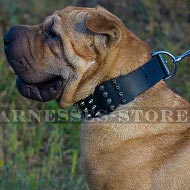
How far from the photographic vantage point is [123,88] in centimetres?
406

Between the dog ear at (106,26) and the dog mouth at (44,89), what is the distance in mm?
424

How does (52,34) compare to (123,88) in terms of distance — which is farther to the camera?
(52,34)

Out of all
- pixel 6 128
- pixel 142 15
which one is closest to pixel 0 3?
pixel 142 15

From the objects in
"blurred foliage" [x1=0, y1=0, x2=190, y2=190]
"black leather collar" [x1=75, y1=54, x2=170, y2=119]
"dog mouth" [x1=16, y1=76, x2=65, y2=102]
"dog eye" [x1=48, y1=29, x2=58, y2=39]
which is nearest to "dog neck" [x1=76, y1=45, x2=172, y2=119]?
"black leather collar" [x1=75, y1=54, x2=170, y2=119]

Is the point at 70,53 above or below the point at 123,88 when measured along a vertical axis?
above

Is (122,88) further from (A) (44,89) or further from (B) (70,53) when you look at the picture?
(A) (44,89)

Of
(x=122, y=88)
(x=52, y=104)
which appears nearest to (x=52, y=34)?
(x=122, y=88)

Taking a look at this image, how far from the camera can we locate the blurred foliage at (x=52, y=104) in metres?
5.86

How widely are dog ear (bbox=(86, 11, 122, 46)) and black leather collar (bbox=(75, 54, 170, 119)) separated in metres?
0.24

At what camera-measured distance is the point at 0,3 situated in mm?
9617

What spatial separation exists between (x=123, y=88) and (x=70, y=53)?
0.40 metres

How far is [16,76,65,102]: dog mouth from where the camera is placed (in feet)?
13.9

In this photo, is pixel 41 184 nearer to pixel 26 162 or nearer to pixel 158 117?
pixel 26 162

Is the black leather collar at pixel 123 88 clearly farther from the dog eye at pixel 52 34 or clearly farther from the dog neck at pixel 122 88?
the dog eye at pixel 52 34
